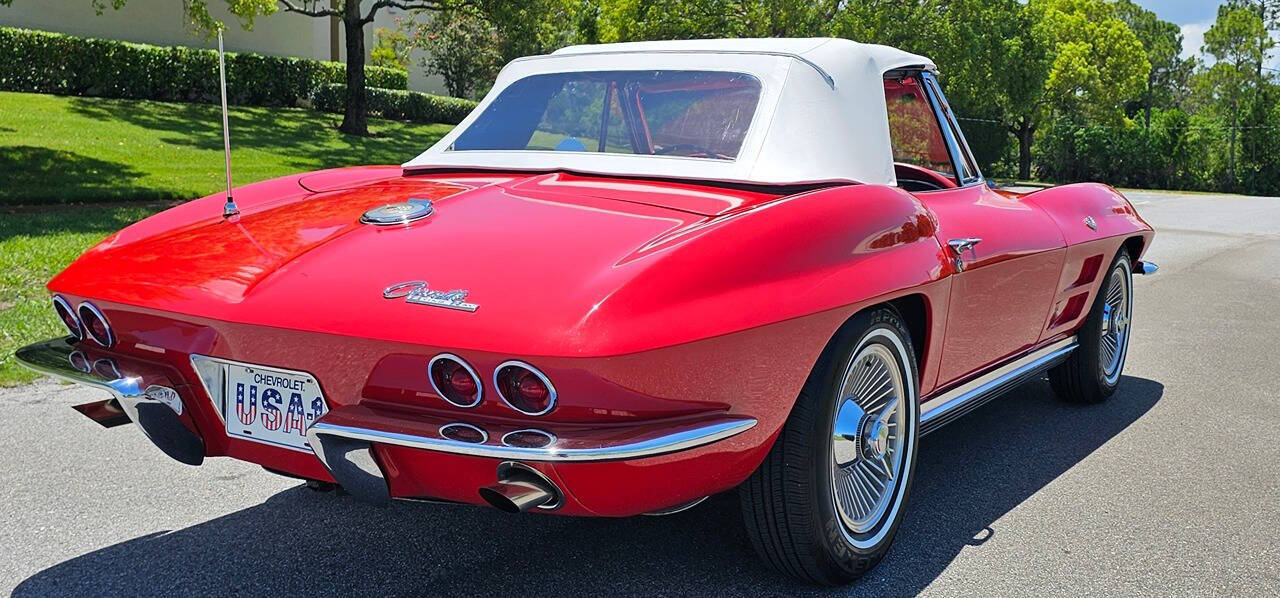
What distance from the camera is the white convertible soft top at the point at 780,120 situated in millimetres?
A: 3383

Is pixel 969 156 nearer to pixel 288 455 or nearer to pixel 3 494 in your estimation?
pixel 288 455

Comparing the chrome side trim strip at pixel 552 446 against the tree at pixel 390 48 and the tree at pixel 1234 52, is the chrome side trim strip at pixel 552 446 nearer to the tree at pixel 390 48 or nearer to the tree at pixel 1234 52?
the tree at pixel 390 48

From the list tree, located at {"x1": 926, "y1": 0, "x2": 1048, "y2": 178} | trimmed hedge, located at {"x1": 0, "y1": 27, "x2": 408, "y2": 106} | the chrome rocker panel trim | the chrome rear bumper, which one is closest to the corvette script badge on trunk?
the chrome rear bumper

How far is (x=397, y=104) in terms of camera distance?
28.7 m

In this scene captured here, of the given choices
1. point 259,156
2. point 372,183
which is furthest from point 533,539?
point 259,156

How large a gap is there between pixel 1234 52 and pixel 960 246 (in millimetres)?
57681

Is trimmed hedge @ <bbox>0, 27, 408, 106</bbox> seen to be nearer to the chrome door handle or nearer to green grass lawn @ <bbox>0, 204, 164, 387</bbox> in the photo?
green grass lawn @ <bbox>0, 204, 164, 387</bbox>

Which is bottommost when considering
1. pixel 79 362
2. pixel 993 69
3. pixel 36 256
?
pixel 36 256

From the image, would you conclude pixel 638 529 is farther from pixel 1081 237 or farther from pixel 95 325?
pixel 1081 237

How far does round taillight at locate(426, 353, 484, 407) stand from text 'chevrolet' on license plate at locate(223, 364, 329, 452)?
1.10ft

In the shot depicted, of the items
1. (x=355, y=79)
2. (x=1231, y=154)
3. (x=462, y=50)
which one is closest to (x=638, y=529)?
(x=355, y=79)

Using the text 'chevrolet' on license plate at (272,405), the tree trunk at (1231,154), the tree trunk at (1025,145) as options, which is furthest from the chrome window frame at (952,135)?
the tree trunk at (1231,154)

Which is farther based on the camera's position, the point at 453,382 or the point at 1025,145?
the point at 1025,145

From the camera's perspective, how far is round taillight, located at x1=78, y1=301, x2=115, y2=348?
9.48 feet
